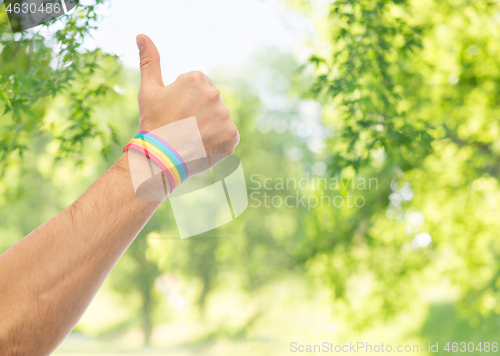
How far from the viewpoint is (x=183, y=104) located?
0.46 m

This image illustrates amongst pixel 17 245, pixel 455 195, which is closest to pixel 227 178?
pixel 17 245

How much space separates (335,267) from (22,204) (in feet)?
11.2

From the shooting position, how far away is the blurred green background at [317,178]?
51.8 inches

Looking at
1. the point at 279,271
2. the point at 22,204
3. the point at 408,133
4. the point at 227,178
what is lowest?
the point at 279,271

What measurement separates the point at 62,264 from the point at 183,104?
24 centimetres

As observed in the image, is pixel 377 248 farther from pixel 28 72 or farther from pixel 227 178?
pixel 28 72

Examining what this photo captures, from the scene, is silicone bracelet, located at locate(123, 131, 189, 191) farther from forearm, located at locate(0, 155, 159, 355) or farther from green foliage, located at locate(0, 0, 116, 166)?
green foliage, located at locate(0, 0, 116, 166)

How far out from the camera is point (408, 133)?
1.34 m

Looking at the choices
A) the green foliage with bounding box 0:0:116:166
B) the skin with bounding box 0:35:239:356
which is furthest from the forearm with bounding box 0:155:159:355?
the green foliage with bounding box 0:0:116:166

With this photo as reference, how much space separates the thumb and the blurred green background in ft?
2.25

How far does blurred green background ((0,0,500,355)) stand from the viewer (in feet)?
4.31

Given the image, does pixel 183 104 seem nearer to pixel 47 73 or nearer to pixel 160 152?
pixel 160 152

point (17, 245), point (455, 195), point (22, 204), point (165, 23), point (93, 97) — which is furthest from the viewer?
point (22, 204)

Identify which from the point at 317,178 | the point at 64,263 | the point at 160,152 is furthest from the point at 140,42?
the point at 317,178
